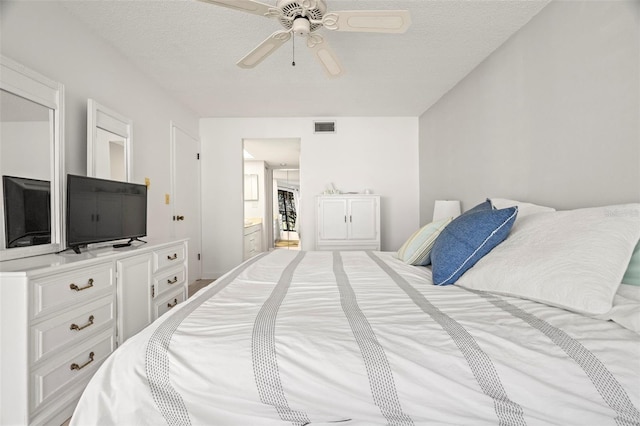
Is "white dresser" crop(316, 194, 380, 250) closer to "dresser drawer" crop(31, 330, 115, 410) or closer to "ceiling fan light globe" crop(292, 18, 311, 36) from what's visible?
"ceiling fan light globe" crop(292, 18, 311, 36)

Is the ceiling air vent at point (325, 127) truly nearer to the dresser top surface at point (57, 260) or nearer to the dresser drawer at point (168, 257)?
the dresser drawer at point (168, 257)

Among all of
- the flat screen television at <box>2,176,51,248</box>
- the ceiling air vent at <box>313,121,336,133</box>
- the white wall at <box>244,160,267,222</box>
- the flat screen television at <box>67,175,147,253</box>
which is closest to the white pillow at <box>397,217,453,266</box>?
the flat screen television at <box>67,175,147,253</box>

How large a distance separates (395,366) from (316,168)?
3969mm

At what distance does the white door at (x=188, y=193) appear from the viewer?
371 centimetres

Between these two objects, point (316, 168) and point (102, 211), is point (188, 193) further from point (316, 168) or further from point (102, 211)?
point (102, 211)

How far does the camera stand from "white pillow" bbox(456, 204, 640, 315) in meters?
0.96

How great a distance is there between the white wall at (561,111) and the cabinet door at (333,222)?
1.64 m

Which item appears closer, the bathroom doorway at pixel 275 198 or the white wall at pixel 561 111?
the white wall at pixel 561 111

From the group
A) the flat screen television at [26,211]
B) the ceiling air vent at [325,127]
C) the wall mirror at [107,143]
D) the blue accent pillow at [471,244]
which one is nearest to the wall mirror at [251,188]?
the ceiling air vent at [325,127]

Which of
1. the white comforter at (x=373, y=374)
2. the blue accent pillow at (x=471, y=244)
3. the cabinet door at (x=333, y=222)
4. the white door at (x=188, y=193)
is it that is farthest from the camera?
the cabinet door at (x=333, y=222)

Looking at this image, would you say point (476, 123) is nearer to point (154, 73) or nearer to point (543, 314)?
point (543, 314)

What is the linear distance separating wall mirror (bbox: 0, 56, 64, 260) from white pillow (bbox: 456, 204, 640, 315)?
2.36 metres

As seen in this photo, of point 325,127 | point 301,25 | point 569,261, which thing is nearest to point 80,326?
point 301,25

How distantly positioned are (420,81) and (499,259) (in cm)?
261
